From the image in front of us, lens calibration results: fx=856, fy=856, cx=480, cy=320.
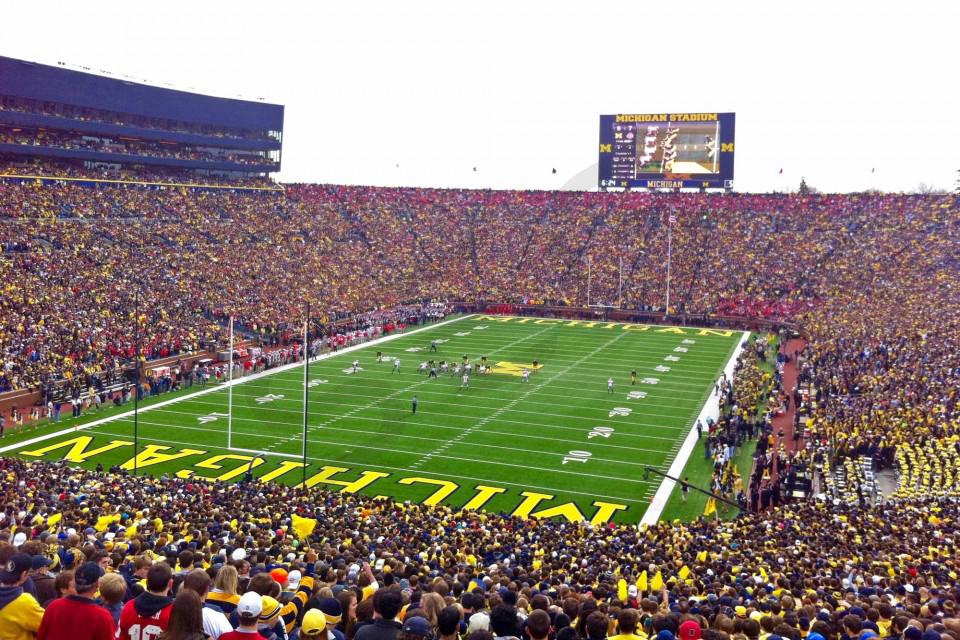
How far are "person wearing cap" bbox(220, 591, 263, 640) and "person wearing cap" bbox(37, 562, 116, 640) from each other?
71 centimetres

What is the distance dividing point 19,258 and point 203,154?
1095 inches

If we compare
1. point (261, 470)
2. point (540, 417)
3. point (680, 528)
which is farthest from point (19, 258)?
point (680, 528)

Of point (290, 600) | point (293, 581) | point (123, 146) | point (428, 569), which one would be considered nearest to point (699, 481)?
point (428, 569)

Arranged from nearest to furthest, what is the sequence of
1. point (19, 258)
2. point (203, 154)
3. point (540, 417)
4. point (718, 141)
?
point (540, 417) < point (19, 258) < point (718, 141) < point (203, 154)

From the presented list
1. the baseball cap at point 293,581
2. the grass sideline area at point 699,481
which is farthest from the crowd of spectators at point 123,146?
the baseball cap at point 293,581

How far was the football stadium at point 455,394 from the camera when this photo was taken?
319 inches

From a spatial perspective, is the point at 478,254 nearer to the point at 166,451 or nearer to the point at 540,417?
the point at 540,417

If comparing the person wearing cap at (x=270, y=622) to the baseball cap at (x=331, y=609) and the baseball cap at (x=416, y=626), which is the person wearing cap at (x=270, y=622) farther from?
the baseball cap at (x=416, y=626)

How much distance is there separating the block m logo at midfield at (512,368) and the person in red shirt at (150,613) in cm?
3068

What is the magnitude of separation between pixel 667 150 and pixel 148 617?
58805mm

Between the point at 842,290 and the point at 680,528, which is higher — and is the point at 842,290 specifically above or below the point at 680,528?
above

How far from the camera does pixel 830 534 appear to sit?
14430mm

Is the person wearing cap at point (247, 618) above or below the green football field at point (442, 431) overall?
above

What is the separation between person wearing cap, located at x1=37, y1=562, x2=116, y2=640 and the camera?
4863mm
